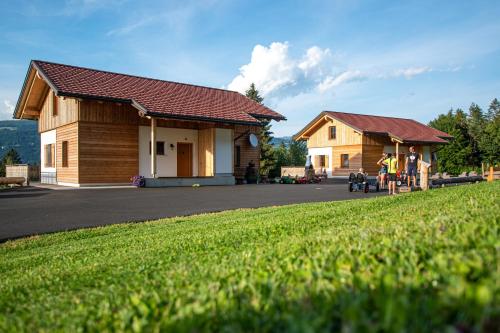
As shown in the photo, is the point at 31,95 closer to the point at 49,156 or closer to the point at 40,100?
the point at 40,100

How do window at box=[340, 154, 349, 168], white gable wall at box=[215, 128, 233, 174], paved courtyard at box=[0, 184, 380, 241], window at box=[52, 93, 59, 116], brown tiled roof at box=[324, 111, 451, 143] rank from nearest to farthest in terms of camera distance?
1. paved courtyard at box=[0, 184, 380, 241]
2. window at box=[52, 93, 59, 116]
3. white gable wall at box=[215, 128, 233, 174]
4. brown tiled roof at box=[324, 111, 451, 143]
5. window at box=[340, 154, 349, 168]

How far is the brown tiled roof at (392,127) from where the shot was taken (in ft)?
119

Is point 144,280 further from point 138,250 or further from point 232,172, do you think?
point 232,172

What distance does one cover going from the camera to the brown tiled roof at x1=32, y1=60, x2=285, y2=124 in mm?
20469

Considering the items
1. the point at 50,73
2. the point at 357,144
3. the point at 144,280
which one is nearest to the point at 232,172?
the point at 50,73

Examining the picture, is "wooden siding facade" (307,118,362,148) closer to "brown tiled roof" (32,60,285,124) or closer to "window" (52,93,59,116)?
"brown tiled roof" (32,60,285,124)

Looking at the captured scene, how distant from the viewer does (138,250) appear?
18.6ft

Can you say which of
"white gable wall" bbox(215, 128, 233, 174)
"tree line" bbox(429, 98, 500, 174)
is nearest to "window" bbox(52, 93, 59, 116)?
"white gable wall" bbox(215, 128, 233, 174)

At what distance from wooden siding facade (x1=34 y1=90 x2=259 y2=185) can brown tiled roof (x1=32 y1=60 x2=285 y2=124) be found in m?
0.98

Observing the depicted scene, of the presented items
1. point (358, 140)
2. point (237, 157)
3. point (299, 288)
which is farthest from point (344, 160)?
point (299, 288)

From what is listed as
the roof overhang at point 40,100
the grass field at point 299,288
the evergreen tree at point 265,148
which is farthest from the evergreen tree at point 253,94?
the grass field at point 299,288

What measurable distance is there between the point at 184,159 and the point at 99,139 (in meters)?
5.77

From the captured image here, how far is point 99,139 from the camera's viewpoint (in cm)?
2145

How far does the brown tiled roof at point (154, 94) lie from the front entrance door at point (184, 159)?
2.86m
